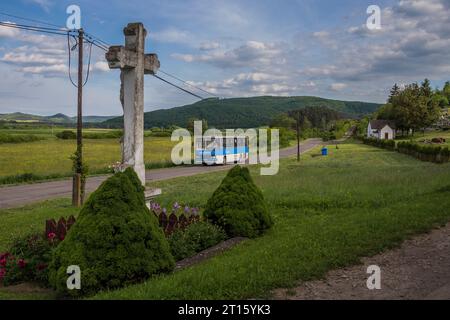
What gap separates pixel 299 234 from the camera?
27.8ft

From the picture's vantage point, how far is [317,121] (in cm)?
17588

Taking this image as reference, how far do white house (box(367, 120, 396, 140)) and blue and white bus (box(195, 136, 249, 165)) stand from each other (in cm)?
6527

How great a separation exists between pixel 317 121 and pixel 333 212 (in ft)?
549

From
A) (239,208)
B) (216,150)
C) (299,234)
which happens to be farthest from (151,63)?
(216,150)

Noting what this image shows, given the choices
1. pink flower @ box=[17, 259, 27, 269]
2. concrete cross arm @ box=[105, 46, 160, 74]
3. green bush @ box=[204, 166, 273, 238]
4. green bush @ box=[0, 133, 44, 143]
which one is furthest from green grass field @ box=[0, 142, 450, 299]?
green bush @ box=[0, 133, 44, 143]

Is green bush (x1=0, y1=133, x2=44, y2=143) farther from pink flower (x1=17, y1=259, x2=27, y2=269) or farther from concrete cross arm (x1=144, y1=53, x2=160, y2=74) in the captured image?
pink flower (x1=17, y1=259, x2=27, y2=269)

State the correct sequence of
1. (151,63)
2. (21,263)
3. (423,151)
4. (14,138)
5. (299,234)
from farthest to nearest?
(14,138) < (423,151) < (151,63) < (299,234) < (21,263)

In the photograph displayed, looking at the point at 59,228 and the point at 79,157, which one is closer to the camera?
the point at 59,228

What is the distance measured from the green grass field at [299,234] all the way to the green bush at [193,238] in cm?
53

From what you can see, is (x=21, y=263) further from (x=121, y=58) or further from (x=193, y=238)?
(x=121, y=58)

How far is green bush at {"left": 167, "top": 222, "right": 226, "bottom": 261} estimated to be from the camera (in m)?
7.42

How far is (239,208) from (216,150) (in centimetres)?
3129

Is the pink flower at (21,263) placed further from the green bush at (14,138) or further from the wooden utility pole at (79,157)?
the green bush at (14,138)

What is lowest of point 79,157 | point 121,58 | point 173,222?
point 173,222
